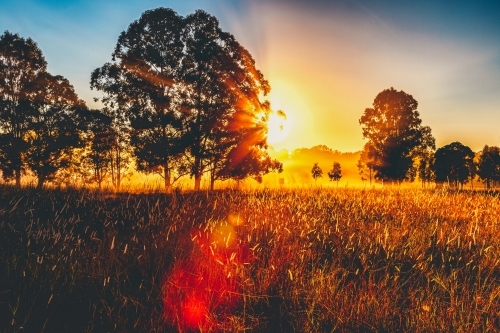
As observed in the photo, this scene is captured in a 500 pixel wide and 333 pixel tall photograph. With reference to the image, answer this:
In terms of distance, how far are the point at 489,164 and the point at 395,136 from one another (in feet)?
137

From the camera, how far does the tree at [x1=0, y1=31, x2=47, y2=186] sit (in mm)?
24781

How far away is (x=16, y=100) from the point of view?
25.4 meters

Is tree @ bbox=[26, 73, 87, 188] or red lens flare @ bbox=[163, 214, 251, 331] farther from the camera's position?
tree @ bbox=[26, 73, 87, 188]

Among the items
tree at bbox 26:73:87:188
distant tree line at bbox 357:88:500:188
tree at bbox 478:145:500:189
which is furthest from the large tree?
tree at bbox 478:145:500:189

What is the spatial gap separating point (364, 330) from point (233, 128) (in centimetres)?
1871

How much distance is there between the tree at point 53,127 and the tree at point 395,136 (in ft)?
99.9

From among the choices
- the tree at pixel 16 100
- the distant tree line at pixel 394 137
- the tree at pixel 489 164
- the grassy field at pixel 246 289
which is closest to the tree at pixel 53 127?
the tree at pixel 16 100

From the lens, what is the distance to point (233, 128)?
20391 mm

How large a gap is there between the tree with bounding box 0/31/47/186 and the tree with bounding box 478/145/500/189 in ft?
238

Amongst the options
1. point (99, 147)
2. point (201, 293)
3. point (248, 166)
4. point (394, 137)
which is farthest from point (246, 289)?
point (394, 137)

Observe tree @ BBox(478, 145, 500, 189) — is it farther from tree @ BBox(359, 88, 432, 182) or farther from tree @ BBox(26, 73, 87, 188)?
tree @ BBox(26, 73, 87, 188)

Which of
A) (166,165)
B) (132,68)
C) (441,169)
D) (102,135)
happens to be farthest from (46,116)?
(441,169)

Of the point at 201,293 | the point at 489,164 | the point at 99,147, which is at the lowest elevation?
the point at 201,293

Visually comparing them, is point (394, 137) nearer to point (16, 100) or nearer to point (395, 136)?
point (395, 136)
